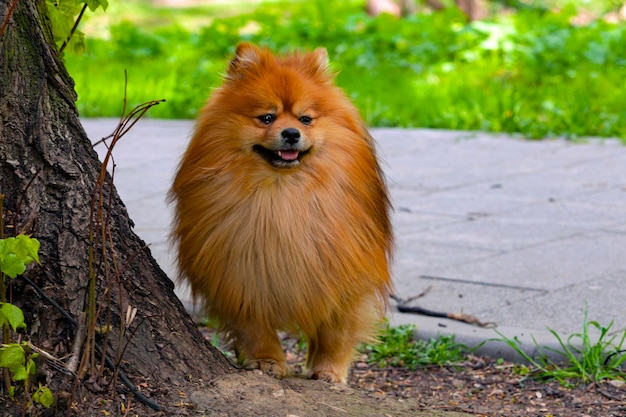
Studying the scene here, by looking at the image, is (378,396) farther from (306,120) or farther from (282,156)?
(306,120)

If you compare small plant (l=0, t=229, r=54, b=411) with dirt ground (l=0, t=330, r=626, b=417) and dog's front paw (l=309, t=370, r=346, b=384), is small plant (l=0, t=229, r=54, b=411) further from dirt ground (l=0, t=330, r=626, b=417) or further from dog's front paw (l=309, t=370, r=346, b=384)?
dog's front paw (l=309, t=370, r=346, b=384)

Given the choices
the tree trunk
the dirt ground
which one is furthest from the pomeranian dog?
the tree trunk

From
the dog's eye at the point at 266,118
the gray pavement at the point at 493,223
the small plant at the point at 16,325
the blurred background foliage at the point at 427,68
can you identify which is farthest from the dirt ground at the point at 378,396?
the blurred background foliage at the point at 427,68

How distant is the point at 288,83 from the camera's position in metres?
3.76

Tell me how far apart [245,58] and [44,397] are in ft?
5.82

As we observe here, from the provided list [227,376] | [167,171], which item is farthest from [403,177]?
[227,376]

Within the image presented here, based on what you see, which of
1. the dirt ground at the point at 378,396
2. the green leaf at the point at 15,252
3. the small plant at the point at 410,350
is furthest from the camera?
the small plant at the point at 410,350

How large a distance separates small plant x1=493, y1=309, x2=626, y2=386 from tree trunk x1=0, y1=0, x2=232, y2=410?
5.04ft

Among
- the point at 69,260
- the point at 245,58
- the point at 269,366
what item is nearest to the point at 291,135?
the point at 245,58

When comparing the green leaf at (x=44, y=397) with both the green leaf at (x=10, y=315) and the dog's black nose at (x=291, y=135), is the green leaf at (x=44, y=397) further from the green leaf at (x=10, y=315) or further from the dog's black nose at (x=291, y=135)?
the dog's black nose at (x=291, y=135)

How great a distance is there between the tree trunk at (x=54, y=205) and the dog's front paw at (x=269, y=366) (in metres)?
0.75

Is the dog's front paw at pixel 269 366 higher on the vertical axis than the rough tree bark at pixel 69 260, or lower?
lower

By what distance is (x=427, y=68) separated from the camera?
1164cm

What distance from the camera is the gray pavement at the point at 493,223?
456cm
